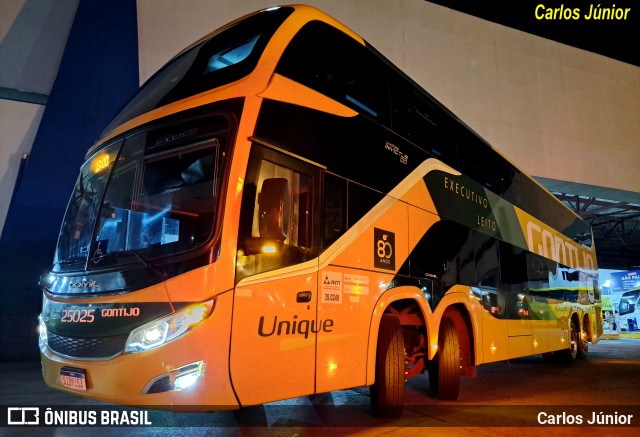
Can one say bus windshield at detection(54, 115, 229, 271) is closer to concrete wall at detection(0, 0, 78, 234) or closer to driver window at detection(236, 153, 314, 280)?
driver window at detection(236, 153, 314, 280)

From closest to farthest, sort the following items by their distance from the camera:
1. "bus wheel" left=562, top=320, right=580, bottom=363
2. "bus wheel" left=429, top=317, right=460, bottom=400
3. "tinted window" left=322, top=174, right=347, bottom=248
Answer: "tinted window" left=322, top=174, right=347, bottom=248
"bus wheel" left=429, top=317, right=460, bottom=400
"bus wheel" left=562, top=320, right=580, bottom=363

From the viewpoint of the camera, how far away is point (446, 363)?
598cm

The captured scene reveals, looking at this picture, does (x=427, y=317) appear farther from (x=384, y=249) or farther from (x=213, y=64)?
(x=213, y=64)

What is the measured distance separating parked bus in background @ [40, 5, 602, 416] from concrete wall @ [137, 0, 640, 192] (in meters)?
9.21

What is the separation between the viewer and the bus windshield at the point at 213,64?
4082mm

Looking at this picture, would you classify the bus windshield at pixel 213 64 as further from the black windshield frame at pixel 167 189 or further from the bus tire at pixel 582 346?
the bus tire at pixel 582 346

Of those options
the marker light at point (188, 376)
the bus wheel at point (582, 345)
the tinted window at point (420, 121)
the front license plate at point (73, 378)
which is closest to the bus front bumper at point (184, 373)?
the marker light at point (188, 376)

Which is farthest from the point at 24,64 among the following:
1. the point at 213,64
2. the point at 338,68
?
the point at 338,68

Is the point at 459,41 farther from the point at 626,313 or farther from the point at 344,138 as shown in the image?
the point at 626,313

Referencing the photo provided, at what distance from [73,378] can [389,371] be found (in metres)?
2.98

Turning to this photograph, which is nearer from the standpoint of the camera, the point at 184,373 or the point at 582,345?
the point at 184,373

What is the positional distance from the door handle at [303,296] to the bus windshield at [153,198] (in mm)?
966

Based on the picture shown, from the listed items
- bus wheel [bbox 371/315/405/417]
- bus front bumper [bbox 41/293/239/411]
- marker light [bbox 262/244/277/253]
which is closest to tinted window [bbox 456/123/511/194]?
bus wheel [bbox 371/315/405/417]

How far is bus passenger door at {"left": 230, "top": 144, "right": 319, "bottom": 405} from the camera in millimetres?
3412
